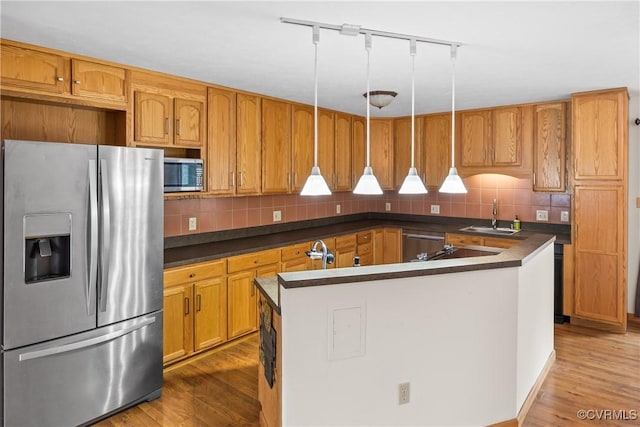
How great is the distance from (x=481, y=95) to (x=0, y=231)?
397 centimetres

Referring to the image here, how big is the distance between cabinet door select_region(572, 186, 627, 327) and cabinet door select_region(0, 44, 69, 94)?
4.42 metres

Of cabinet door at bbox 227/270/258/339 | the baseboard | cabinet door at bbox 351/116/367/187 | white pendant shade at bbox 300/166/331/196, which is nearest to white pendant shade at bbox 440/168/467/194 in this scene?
white pendant shade at bbox 300/166/331/196

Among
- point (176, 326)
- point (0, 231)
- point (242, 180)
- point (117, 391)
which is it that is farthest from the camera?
point (242, 180)

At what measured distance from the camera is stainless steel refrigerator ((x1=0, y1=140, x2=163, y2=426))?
2.32 m

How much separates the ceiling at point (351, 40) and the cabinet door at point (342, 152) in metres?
1.42

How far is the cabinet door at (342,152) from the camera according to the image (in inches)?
211

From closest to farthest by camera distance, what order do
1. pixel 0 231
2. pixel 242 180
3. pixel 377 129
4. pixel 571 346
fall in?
1. pixel 0 231
2. pixel 571 346
3. pixel 242 180
4. pixel 377 129

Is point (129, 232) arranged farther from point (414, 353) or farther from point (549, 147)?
point (549, 147)

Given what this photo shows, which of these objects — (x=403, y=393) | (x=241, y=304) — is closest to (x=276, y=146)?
(x=241, y=304)

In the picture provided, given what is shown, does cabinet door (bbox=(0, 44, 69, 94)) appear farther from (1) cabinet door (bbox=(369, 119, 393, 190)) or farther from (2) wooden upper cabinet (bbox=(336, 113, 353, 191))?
(1) cabinet door (bbox=(369, 119, 393, 190))

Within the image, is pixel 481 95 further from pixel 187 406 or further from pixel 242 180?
pixel 187 406

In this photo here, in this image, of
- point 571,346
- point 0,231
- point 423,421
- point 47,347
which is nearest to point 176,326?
point 47,347

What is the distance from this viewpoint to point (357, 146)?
5.71m

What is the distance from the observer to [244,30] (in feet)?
7.95
